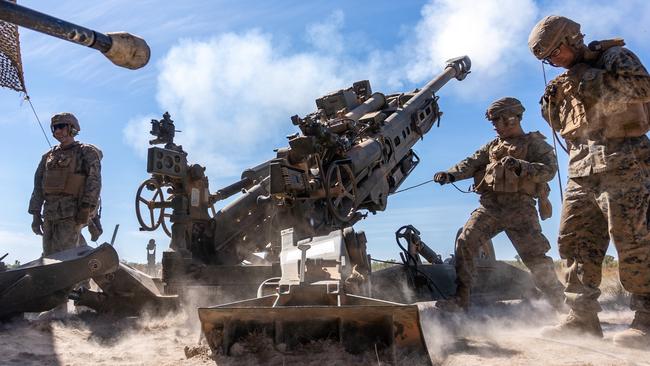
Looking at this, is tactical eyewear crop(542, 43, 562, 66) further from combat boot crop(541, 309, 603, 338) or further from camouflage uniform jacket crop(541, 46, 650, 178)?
combat boot crop(541, 309, 603, 338)

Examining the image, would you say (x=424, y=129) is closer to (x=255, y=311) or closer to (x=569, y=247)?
(x=569, y=247)

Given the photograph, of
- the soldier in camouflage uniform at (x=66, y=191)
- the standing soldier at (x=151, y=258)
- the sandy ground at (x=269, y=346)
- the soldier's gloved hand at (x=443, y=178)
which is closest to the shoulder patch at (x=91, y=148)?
the soldier in camouflage uniform at (x=66, y=191)

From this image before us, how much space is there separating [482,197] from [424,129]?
160 inches

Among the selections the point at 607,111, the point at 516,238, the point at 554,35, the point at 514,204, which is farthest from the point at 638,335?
the point at 554,35

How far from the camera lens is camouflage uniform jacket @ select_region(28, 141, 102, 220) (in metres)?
6.14

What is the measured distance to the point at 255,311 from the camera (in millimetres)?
3107

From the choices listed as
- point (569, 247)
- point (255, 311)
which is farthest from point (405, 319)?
point (569, 247)

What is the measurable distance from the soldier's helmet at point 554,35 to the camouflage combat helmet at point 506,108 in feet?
4.99

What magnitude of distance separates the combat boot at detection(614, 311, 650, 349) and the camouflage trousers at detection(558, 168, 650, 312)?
7 centimetres

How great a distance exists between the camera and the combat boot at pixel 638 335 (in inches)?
145

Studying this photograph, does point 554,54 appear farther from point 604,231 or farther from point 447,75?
point 447,75

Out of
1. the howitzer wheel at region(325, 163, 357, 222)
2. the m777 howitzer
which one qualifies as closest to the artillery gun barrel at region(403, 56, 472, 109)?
the m777 howitzer

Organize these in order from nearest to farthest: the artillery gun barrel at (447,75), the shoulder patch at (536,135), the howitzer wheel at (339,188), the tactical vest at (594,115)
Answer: the tactical vest at (594,115)
the shoulder patch at (536,135)
the howitzer wheel at (339,188)
the artillery gun barrel at (447,75)

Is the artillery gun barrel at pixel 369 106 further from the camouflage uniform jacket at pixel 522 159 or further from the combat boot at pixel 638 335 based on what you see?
the combat boot at pixel 638 335
